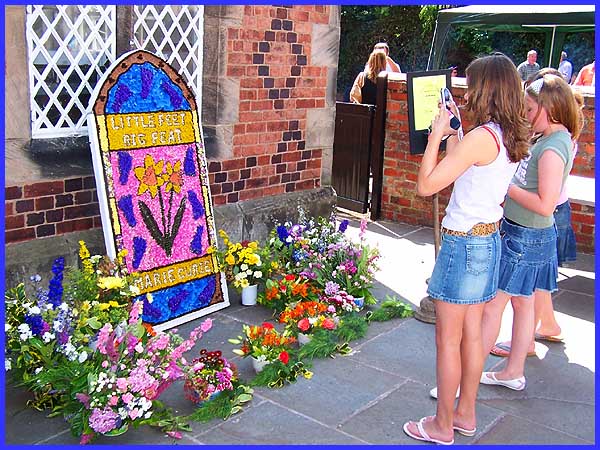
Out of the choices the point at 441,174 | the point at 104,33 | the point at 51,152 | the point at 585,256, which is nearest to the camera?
the point at 441,174

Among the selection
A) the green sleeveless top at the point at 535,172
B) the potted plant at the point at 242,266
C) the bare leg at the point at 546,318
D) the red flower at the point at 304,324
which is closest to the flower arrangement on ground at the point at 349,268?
the potted plant at the point at 242,266

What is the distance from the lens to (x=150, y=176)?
16.2 feet

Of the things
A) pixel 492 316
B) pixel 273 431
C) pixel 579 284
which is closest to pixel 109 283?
pixel 273 431

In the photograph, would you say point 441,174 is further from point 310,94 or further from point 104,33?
point 310,94

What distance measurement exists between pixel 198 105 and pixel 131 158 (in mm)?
794

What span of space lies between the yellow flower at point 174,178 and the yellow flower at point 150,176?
0.05 m

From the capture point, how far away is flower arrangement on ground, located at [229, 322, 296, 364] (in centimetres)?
434

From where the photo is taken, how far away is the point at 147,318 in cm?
489

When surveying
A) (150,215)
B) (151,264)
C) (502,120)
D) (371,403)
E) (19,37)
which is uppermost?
(19,37)

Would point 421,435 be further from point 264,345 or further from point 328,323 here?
point 328,323

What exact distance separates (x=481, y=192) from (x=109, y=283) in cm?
220

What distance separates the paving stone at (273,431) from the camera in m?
3.67

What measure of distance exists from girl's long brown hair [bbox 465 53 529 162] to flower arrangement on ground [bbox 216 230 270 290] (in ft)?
8.40

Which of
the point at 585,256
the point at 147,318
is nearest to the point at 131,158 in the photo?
the point at 147,318
